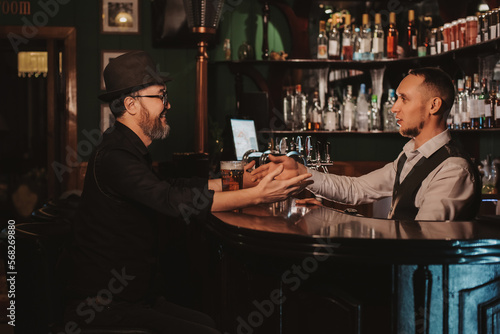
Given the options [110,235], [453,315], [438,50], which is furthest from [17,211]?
[453,315]

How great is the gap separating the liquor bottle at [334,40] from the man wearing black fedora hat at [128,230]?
3072mm

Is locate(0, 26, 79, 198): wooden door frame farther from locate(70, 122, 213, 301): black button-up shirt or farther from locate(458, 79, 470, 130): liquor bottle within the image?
locate(70, 122, 213, 301): black button-up shirt

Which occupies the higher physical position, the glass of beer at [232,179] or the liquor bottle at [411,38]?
the liquor bottle at [411,38]

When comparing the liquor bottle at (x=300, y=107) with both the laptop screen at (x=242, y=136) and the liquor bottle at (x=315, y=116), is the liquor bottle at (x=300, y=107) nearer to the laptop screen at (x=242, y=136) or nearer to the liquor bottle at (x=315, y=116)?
the liquor bottle at (x=315, y=116)

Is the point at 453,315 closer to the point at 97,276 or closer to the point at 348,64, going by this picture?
the point at 97,276

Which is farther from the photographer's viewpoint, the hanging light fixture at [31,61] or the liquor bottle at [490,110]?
the hanging light fixture at [31,61]

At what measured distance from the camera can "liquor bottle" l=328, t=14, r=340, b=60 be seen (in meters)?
4.88

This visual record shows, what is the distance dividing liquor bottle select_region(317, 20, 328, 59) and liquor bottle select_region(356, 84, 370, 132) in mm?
424

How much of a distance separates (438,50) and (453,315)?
3.31m

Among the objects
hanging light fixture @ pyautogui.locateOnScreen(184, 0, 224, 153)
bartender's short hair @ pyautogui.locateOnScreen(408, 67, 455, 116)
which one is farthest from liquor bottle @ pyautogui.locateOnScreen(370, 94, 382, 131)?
bartender's short hair @ pyautogui.locateOnScreen(408, 67, 455, 116)

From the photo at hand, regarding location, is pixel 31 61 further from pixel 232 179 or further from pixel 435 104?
pixel 435 104

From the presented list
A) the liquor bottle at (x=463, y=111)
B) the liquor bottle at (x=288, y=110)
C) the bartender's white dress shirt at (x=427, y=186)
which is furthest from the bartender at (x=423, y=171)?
the liquor bottle at (x=288, y=110)

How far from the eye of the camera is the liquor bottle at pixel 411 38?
15.8 ft

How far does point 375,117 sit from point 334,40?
2.46ft
